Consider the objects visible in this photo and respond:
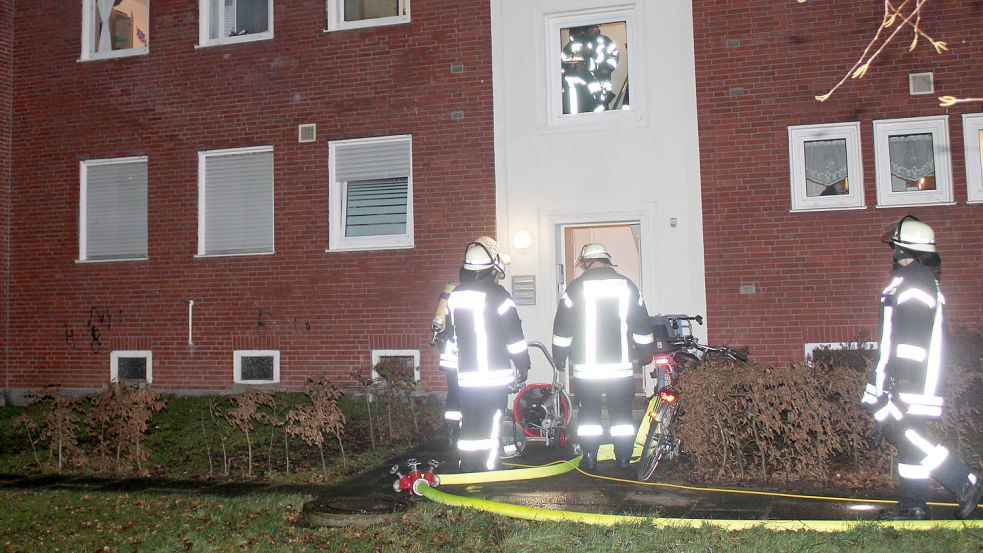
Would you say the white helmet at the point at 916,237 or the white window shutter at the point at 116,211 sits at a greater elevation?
the white window shutter at the point at 116,211

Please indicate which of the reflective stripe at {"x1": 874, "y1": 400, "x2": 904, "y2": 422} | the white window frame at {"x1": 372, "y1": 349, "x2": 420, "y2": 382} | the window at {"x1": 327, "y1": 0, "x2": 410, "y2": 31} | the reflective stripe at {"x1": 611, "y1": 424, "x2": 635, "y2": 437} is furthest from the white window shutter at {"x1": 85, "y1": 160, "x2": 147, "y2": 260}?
the reflective stripe at {"x1": 874, "y1": 400, "x2": 904, "y2": 422}

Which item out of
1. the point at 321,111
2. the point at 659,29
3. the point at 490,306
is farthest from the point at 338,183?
the point at 490,306

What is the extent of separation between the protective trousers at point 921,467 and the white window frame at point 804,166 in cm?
532

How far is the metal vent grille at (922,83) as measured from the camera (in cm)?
987

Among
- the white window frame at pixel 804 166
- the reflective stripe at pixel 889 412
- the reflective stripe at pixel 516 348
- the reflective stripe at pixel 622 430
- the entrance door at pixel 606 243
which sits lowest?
the reflective stripe at pixel 622 430

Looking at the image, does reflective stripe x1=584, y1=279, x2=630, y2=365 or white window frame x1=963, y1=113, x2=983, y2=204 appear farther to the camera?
white window frame x1=963, y1=113, x2=983, y2=204

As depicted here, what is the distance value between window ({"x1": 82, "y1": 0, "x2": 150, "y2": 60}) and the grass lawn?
867 centimetres

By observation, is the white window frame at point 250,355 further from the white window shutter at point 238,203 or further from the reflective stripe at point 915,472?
the reflective stripe at point 915,472

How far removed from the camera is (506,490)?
6.45m

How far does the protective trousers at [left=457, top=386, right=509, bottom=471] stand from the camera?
6.77 metres

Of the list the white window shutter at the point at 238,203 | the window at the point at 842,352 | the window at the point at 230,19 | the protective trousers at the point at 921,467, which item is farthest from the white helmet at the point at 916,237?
the window at the point at 230,19

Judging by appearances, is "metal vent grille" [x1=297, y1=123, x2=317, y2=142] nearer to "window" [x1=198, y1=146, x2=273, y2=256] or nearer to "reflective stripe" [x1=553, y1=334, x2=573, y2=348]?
"window" [x1=198, y1=146, x2=273, y2=256]

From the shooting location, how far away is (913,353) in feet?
17.1

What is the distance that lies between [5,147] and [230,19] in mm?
4205
